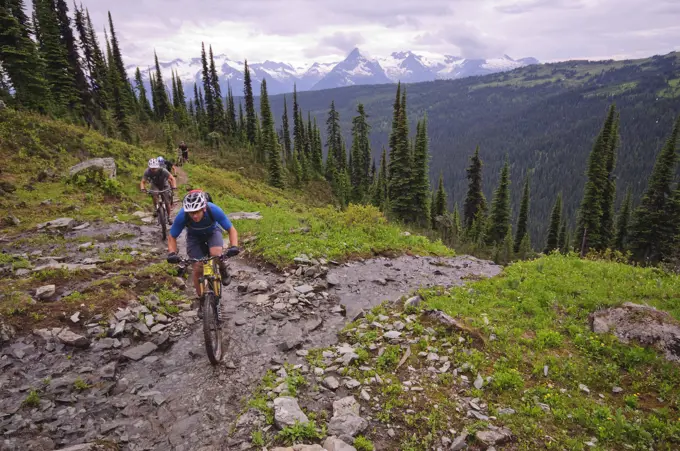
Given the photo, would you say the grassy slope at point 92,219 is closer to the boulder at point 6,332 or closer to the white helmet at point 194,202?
the boulder at point 6,332

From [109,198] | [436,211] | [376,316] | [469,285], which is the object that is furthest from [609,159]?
[109,198]

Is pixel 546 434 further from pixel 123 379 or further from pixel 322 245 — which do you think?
pixel 322 245

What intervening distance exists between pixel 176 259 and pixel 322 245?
773cm

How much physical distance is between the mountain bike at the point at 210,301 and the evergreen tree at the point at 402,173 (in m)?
39.9

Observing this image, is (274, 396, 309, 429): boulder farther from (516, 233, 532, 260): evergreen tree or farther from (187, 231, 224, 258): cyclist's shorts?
(516, 233, 532, 260): evergreen tree

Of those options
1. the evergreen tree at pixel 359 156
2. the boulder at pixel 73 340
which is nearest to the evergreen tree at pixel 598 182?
the evergreen tree at pixel 359 156

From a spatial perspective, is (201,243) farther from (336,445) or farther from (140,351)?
(336,445)

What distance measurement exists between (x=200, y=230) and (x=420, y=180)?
1642 inches

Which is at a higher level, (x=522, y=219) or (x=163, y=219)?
(x=163, y=219)

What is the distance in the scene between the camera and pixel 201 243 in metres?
7.76

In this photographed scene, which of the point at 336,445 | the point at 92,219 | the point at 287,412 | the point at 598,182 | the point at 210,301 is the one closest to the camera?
the point at 336,445

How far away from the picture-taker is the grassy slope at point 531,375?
17.4 feet

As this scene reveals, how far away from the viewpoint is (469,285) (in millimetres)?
11180

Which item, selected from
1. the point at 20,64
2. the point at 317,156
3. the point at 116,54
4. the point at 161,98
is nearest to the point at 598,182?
the point at 317,156
